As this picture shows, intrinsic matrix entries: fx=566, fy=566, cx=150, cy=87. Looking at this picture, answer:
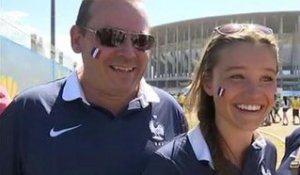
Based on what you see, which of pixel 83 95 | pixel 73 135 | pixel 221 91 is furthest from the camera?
pixel 83 95

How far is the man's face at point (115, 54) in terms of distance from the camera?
2.71 metres

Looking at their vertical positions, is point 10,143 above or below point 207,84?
below

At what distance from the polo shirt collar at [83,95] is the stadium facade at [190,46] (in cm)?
8977

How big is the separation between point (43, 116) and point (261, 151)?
3.44ft

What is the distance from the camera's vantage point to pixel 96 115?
8.97 ft

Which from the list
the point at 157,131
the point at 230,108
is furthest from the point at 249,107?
the point at 157,131

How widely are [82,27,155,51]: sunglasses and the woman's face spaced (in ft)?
1.42

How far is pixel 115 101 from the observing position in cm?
279

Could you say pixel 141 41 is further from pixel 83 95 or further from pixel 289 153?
pixel 289 153

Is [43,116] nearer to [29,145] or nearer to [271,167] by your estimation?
[29,145]

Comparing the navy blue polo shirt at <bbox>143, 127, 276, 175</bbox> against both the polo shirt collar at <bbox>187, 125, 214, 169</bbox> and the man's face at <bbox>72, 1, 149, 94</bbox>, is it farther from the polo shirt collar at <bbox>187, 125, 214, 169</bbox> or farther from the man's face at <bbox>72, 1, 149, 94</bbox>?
the man's face at <bbox>72, 1, 149, 94</bbox>

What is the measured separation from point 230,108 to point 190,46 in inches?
3924

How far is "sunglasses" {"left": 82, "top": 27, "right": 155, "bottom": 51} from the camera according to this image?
2.71 metres

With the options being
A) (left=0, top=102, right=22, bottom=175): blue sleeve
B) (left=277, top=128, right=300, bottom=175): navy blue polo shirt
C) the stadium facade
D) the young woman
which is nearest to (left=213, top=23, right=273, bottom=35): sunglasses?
the young woman
